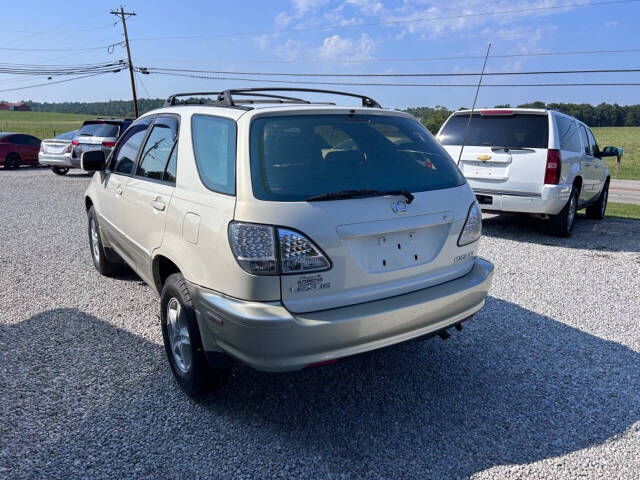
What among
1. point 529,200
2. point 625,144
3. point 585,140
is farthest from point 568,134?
point 625,144

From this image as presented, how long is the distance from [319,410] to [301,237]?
119cm

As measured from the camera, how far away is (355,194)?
2617 millimetres

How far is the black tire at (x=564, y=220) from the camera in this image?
24.9 ft

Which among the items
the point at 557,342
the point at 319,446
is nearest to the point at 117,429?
the point at 319,446

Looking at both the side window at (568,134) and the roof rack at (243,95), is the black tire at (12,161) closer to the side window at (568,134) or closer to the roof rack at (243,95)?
the roof rack at (243,95)

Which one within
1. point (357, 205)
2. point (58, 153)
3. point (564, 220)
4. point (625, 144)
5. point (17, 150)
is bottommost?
point (625, 144)

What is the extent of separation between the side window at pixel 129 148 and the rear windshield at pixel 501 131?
513cm

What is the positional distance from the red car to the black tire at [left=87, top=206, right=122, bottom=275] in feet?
53.2

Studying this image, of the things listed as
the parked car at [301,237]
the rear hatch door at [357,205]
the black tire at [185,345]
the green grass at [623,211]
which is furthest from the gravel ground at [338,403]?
the green grass at [623,211]

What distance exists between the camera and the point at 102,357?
142 inches

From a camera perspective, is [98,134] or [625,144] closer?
[98,134]

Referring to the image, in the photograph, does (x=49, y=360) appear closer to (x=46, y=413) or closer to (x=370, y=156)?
(x=46, y=413)

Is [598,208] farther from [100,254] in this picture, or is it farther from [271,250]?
[271,250]

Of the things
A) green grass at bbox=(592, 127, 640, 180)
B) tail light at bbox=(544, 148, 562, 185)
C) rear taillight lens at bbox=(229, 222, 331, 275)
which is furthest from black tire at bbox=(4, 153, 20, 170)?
green grass at bbox=(592, 127, 640, 180)
